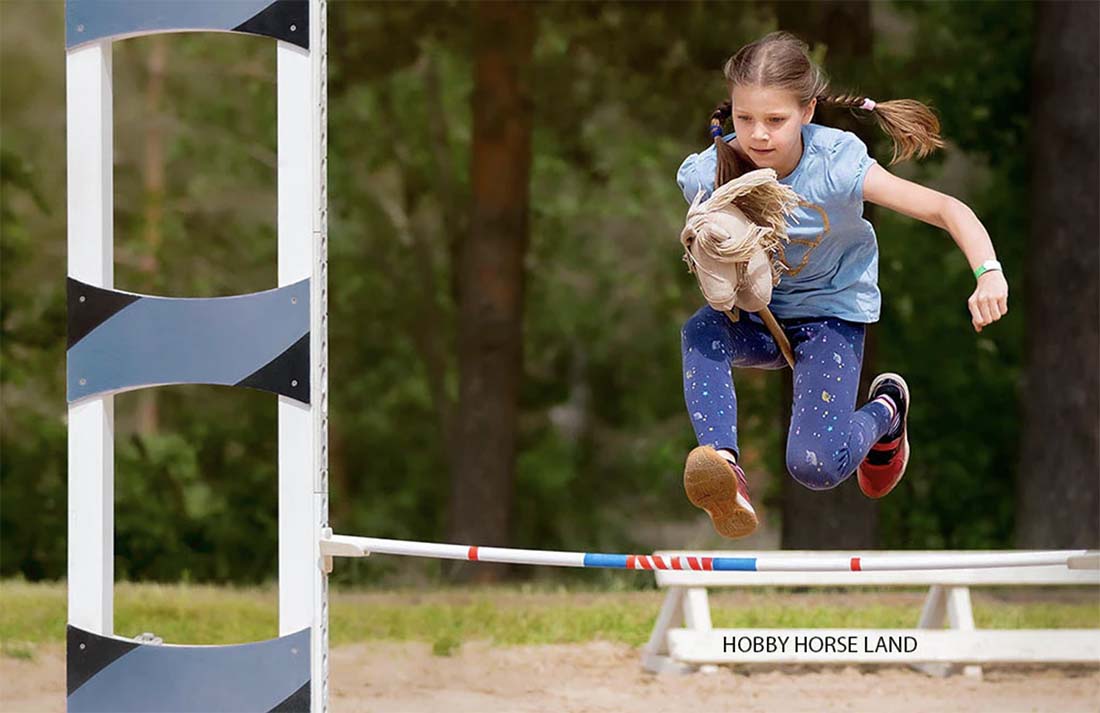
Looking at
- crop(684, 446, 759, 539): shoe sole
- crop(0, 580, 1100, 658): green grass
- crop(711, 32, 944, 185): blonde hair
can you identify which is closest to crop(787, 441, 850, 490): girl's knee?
crop(684, 446, 759, 539): shoe sole

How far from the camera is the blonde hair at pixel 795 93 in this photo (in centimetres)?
352

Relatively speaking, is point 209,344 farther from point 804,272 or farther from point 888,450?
point 888,450

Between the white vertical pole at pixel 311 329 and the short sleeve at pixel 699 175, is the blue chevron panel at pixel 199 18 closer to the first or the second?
the white vertical pole at pixel 311 329

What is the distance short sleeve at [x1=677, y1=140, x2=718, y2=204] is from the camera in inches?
145

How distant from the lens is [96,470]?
12.1ft

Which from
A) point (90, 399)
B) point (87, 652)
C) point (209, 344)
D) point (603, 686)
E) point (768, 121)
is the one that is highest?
point (768, 121)

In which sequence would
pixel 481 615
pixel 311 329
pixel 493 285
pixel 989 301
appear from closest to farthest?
1. pixel 989 301
2. pixel 311 329
3. pixel 481 615
4. pixel 493 285

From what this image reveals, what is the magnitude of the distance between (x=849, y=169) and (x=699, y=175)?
366mm

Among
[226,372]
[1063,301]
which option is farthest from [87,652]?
[1063,301]

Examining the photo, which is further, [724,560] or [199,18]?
[199,18]

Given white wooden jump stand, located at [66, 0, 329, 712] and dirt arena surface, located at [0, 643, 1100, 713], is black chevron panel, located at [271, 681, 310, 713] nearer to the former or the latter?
white wooden jump stand, located at [66, 0, 329, 712]

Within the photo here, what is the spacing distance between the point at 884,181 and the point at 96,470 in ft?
6.43

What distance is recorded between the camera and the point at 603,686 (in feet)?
17.6

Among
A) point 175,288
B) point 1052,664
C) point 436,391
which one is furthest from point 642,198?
point 1052,664
